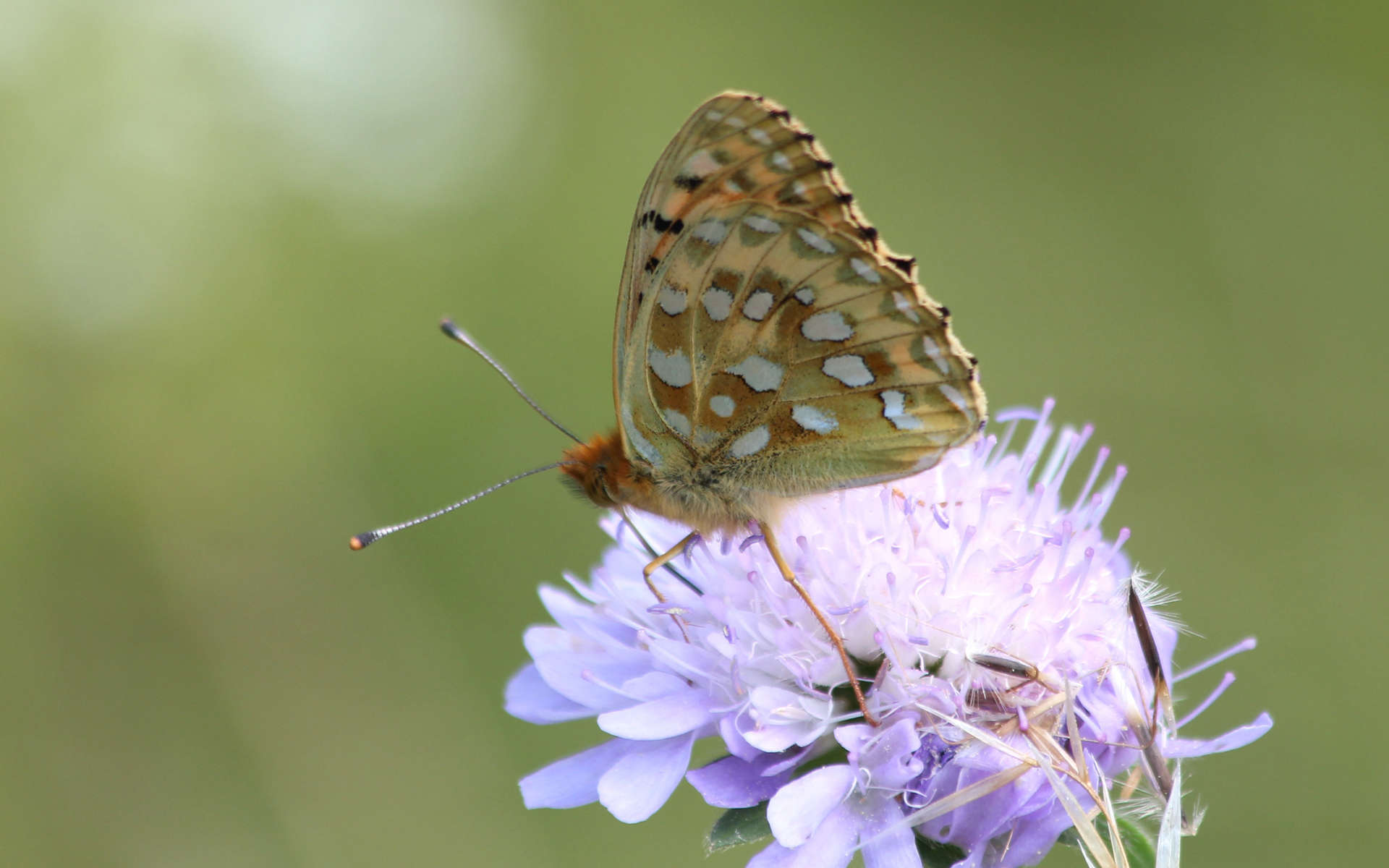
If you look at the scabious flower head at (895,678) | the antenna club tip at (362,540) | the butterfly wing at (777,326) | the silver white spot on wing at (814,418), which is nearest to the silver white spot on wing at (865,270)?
the butterfly wing at (777,326)

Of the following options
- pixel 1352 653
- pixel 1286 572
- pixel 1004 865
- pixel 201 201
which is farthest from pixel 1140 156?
pixel 1004 865

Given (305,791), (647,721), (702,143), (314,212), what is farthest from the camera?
(314,212)

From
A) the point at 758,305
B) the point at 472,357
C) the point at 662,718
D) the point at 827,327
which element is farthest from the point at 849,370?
the point at 472,357

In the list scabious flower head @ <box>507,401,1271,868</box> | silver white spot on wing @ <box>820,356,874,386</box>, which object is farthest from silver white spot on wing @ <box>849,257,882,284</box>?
scabious flower head @ <box>507,401,1271,868</box>

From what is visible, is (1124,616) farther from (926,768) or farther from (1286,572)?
(1286,572)

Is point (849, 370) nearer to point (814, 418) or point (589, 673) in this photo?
point (814, 418)

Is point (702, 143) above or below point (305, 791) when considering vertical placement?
above

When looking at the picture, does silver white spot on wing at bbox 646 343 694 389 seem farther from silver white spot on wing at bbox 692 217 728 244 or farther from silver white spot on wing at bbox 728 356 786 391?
silver white spot on wing at bbox 692 217 728 244

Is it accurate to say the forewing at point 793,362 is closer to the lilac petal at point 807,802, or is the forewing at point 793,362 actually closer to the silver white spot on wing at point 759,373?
the silver white spot on wing at point 759,373

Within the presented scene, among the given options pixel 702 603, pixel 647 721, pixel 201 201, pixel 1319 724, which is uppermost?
pixel 201 201
